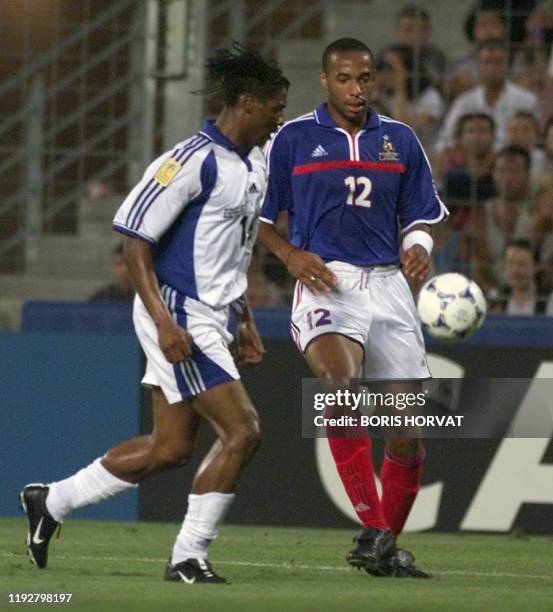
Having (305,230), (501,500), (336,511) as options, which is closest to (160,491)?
(336,511)

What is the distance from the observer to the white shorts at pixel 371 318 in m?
7.55

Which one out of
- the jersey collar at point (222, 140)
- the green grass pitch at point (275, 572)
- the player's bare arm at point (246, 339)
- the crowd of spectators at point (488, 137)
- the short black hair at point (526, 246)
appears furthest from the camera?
the crowd of spectators at point (488, 137)

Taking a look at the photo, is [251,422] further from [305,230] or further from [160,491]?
[160,491]

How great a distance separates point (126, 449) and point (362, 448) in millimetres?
994

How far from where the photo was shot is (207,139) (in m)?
6.93

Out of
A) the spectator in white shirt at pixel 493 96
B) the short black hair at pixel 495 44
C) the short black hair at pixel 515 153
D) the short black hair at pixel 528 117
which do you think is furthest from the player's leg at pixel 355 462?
the short black hair at pixel 495 44

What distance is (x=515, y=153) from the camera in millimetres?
11180

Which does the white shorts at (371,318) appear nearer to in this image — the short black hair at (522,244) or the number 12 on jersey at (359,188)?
the number 12 on jersey at (359,188)

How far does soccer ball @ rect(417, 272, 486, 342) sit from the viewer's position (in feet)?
25.3

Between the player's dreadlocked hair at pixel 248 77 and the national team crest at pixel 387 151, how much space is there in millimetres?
809

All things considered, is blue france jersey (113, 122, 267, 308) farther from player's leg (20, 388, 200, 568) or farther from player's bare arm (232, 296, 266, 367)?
player's leg (20, 388, 200, 568)

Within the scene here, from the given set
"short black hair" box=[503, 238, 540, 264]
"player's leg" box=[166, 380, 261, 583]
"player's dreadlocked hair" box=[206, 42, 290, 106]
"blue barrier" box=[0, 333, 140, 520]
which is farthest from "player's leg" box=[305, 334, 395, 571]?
"short black hair" box=[503, 238, 540, 264]

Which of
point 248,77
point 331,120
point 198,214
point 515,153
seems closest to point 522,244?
point 515,153

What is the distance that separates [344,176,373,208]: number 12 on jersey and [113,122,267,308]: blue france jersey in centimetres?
74
